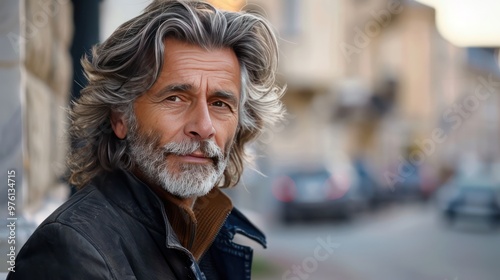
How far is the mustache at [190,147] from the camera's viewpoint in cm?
195

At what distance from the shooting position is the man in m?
1.77

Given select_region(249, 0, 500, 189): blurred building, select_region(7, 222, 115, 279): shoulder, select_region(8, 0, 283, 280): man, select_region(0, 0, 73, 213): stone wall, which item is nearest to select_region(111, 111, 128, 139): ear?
select_region(8, 0, 283, 280): man

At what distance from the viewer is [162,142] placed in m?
1.98

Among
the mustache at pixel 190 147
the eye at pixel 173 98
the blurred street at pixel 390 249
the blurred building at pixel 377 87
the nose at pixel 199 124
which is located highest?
the blurred building at pixel 377 87

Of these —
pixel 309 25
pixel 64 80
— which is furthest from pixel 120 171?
pixel 309 25

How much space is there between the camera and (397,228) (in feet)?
58.9

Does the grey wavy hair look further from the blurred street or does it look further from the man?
the blurred street

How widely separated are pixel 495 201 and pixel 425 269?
21.9ft

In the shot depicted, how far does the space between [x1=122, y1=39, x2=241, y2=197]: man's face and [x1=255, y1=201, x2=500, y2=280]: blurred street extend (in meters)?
7.60

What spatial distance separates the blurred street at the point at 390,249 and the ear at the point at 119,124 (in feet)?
24.6

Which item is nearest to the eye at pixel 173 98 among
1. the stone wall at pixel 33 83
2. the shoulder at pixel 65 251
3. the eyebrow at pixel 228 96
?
the eyebrow at pixel 228 96

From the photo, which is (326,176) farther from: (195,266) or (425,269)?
(195,266)

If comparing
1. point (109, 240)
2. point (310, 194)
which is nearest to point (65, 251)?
point (109, 240)

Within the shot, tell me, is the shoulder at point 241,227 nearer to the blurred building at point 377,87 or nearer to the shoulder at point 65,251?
the shoulder at point 65,251
